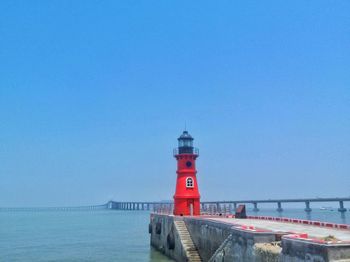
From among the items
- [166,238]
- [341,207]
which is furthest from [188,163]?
[341,207]

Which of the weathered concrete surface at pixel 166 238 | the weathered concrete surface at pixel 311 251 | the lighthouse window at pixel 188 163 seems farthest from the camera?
the lighthouse window at pixel 188 163

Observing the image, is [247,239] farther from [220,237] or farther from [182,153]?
[182,153]

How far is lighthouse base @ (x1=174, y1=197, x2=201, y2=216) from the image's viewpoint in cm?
3562

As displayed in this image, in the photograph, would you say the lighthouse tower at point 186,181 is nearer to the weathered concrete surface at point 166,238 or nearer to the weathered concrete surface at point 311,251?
the weathered concrete surface at point 166,238

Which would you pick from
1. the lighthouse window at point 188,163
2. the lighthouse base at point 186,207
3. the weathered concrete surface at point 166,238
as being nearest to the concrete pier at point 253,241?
the weathered concrete surface at point 166,238

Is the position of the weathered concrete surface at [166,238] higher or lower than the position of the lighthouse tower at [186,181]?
lower

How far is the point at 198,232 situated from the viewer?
85.9 feet

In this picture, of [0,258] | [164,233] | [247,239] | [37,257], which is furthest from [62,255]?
[247,239]

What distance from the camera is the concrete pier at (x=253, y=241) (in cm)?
1055

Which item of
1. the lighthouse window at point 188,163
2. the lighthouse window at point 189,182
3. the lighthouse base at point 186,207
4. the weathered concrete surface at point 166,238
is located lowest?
the weathered concrete surface at point 166,238

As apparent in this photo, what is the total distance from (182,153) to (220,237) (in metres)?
16.4

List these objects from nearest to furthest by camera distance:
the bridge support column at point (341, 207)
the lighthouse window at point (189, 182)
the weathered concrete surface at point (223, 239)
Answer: the weathered concrete surface at point (223, 239) < the lighthouse window at point (189, 182) < the bridge support column at point (341, 207)

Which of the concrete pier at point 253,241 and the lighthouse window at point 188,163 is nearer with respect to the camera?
the concrete pier at point 253,241

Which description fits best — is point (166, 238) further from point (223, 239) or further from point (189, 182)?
point (223, 239)
